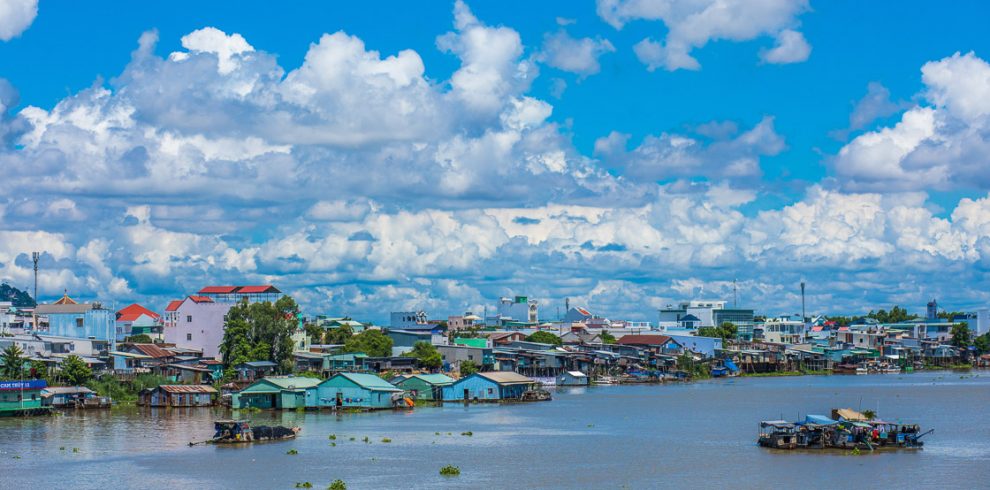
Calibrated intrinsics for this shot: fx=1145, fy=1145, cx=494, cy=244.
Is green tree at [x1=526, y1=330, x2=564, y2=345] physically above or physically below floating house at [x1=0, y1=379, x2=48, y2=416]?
above

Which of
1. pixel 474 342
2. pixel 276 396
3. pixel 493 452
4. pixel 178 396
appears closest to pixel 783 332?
pixel 474 342

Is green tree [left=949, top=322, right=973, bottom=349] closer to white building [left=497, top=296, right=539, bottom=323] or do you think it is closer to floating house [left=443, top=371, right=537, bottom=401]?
white building [left=497, top=296, right=539, bottom=323]

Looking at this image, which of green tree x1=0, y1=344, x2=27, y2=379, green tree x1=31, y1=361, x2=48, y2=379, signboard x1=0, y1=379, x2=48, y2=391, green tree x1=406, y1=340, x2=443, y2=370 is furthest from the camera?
green tree x1=406, y1=340, x2=443, y2=370

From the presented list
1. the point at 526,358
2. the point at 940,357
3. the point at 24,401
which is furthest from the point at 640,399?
the point at 940,357

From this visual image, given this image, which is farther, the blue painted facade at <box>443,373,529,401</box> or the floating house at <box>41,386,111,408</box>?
the blue painted facade at <box>443,373,529,401</box>

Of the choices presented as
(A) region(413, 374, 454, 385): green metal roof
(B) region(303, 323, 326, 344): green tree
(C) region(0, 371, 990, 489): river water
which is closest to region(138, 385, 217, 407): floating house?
(C) region(0, 371, 990, 489): river water

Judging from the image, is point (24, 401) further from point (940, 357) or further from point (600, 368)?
point (940, 357)
